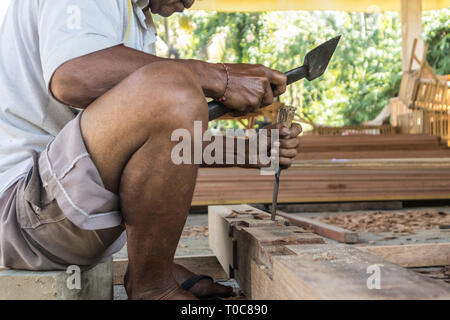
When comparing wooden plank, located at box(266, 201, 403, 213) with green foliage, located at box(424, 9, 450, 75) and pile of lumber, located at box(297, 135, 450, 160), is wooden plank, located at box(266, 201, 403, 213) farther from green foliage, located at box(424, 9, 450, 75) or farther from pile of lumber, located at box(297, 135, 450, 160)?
green foliage, located at box(424, 9, 450, 75)

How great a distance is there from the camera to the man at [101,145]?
1.30 m

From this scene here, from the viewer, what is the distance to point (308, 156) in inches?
215

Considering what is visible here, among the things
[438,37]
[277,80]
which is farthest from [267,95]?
[438,37]

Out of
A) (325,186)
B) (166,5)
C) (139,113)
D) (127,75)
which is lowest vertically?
(325,186)

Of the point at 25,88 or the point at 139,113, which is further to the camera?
the point at 25,88

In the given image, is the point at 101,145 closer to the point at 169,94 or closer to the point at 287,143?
the point at 169,94

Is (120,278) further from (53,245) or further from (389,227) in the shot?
(389,227)

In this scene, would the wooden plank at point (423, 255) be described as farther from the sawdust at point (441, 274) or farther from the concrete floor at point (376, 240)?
the concrete floor at point (376, 240)

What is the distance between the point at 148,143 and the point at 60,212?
329mm

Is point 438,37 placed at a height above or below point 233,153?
above

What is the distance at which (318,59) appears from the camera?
5.80ft

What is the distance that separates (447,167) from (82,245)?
4037mm

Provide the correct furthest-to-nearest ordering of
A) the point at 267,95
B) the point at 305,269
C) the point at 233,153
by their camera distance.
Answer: the point at 233,153 → the point at 267,95 → the point at 305,269

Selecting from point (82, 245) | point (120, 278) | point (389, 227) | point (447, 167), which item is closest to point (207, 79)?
point (82, 245)
